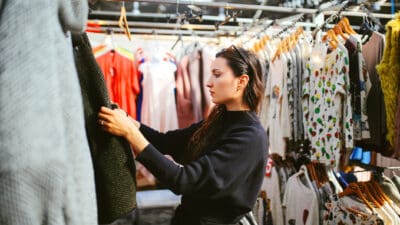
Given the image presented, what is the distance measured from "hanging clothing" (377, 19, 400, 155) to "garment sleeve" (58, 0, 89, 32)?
1.71 metres

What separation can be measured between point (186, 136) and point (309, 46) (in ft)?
4.30

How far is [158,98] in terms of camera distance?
109 inches

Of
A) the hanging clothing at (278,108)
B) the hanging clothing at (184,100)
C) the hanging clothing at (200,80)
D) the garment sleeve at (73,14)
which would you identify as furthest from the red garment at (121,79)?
the garment sleeve at (73,14)

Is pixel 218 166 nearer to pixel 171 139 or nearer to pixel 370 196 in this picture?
pixel 171 139

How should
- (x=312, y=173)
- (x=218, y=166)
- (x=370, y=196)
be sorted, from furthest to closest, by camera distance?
1. (x=312, y=173)
2. (x=370, y=196)
3. (x=218, y=166)

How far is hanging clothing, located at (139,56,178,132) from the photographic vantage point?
278cm

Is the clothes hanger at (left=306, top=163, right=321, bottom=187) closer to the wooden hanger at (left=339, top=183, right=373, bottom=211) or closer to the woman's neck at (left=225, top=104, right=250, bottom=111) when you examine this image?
the wooden hanger at (left=339, top=183, right=373, bottom=211)

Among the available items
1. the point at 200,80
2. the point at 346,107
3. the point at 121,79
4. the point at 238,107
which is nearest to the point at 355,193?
the point at 346,107

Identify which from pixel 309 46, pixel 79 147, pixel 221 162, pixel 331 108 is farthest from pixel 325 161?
pixel 79 147

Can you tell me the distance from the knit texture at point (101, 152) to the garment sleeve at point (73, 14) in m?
Answer: 0.15

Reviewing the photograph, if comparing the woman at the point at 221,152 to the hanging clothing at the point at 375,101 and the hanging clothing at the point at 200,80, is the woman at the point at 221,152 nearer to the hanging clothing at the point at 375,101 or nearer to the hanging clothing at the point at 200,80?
the hanging clothing at the point at 375,101

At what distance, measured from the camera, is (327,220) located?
2195 millimetres

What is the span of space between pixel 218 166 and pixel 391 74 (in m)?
1.18

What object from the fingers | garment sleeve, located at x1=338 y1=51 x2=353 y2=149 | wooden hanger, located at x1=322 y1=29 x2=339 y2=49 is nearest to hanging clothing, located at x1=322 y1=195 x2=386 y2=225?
garment sleeve, located at x1=338 y1=51 x2=353 y2=149
